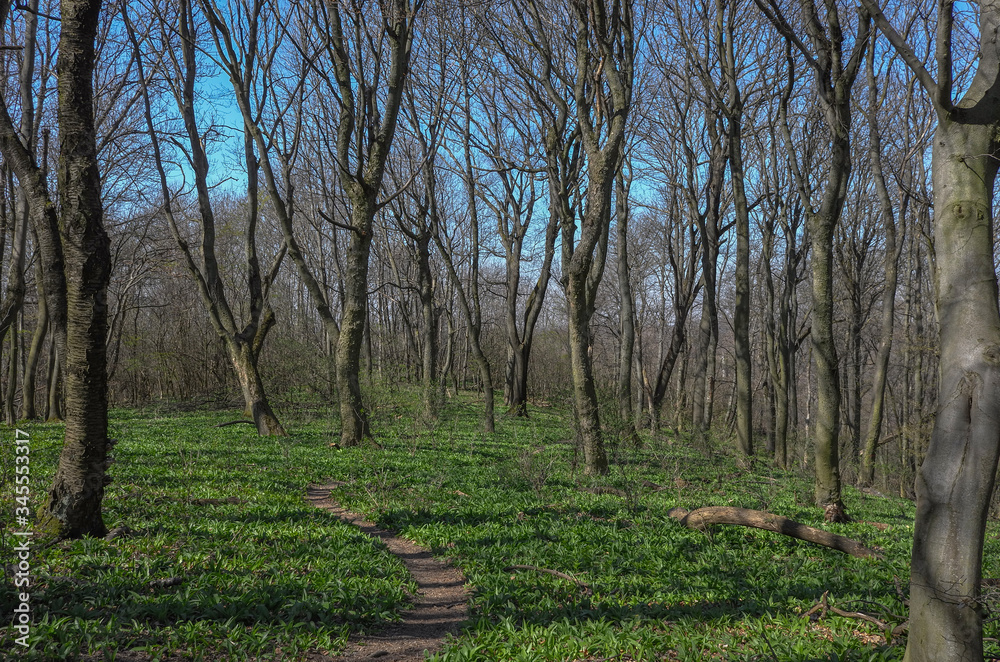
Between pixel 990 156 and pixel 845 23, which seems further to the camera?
pixel 845 23

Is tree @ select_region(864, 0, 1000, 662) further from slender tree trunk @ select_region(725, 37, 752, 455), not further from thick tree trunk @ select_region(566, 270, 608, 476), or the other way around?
slender tree trunk @ select_region(725, 37, 752, 455)

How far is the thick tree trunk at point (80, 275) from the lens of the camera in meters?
4.18

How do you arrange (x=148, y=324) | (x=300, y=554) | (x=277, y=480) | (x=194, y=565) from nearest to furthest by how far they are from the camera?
(x=194, y=565), (x=300, y=554), (x=277, y=480), (x=148, y=324)

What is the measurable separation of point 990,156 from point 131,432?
13.6 m

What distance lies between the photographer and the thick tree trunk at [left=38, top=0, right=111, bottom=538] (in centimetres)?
418

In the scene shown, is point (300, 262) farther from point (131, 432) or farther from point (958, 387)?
point (958, 387)

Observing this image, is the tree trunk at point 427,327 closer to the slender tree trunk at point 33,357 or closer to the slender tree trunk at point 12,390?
the slender tree trunk at point 33,357

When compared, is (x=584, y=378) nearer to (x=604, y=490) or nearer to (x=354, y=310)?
(x=604, y=490)

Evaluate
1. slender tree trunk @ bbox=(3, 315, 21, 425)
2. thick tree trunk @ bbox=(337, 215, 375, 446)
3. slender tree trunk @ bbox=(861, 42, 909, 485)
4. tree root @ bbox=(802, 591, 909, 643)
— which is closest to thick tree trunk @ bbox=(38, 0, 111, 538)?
tree root @ bbox=(802, 591, 909, 643)

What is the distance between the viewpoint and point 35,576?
11.8 feet

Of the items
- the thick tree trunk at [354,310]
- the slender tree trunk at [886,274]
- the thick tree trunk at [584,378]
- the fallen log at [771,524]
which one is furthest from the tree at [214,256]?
the slender tree trunk at [886,274]

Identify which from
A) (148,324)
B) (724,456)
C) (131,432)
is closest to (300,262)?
(131,432)

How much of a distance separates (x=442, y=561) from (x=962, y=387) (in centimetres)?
425

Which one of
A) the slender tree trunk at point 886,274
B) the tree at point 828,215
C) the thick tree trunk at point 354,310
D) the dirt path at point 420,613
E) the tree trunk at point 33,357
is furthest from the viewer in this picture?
the tree trunk at point 33,357
